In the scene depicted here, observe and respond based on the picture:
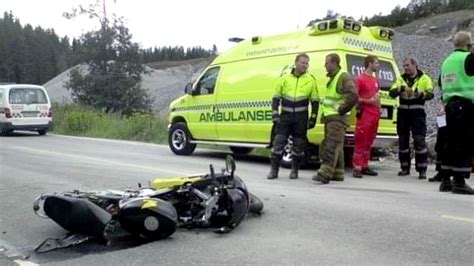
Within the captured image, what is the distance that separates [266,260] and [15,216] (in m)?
2.95

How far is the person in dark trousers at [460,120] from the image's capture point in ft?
22.2

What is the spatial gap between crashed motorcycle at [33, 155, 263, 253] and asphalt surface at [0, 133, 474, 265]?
105 millimetres

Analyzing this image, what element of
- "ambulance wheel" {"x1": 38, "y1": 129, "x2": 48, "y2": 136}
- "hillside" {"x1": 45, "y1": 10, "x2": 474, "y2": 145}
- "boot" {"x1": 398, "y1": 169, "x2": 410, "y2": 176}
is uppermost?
"hillside" {"x1": 45, "y1": 10, "x2": 474, "y2": 145}

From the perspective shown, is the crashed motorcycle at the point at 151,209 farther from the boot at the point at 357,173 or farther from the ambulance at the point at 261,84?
the ambulance at the point at 261,84

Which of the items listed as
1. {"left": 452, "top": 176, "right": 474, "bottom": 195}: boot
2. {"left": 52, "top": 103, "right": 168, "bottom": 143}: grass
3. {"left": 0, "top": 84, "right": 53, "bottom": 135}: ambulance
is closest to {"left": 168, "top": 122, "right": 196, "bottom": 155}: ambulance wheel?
{"left": 52, "top": 103, "right": 168, "bottom": 143}: grass

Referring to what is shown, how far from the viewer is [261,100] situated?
10.2 metres

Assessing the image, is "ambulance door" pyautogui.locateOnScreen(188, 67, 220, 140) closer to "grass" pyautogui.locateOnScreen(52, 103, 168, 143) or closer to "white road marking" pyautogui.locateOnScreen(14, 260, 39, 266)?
"grass" pyautogui.locateOnScreen(52, 103, 168, 143)

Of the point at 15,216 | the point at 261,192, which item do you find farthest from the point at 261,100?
the point at 15,216

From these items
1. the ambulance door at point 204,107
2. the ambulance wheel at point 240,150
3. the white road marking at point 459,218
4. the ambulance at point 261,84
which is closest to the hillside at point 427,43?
the ambulance wheel at point 240,150

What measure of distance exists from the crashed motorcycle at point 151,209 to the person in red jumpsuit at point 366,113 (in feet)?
12.3

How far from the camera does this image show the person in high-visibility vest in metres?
7.80

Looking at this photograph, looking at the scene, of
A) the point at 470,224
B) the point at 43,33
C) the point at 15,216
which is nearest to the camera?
the point at 470,224

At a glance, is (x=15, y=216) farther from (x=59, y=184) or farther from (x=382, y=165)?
(x=382, y=165)

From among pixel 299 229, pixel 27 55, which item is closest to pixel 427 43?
pixel 299 229
